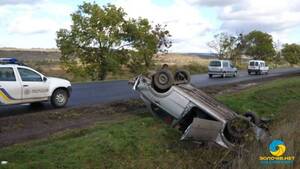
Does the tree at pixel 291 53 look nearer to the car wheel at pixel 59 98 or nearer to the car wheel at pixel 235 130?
the car wheel at pixel 59 98

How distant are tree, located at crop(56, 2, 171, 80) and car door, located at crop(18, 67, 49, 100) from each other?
2702 cm

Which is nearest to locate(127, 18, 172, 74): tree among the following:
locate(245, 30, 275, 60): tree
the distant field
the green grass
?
the distant field

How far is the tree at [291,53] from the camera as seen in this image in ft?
412

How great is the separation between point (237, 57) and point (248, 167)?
74788 mm

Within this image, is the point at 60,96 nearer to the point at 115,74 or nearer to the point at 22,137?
the point at 22,137

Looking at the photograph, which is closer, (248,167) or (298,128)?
(248,167)

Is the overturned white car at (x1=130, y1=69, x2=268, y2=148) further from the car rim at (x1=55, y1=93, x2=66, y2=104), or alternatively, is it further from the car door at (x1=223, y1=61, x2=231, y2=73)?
the car door at (x1=223, y1=61, x2=231, y2=73)

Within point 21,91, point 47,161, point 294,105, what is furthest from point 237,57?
point 47,161

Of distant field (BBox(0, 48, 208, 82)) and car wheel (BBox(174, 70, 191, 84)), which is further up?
car wheel (BBox(174, 70, 191, 84))

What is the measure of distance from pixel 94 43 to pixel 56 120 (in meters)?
30.6

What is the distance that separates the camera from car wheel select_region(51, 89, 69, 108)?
600 inches

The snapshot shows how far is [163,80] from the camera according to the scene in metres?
11.7

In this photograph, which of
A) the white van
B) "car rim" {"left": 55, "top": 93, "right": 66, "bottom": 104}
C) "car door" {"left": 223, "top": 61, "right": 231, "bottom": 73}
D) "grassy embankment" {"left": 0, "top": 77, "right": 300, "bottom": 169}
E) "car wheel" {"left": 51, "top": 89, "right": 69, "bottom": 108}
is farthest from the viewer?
"car door" {"left": 223, "top": 61, "right": 231, "bottom": 73}

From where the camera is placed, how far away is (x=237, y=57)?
81000mm
